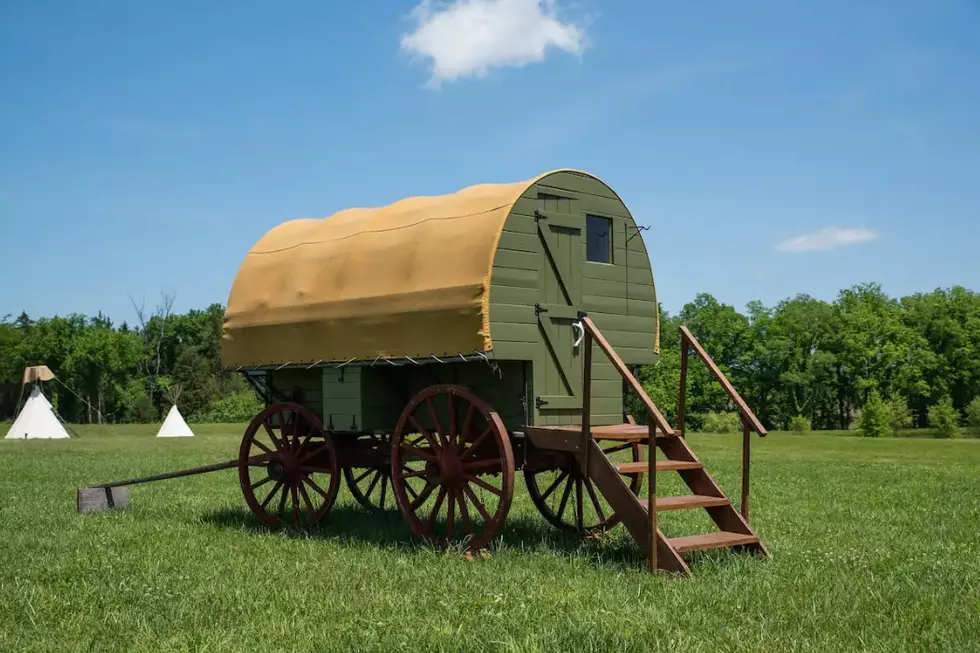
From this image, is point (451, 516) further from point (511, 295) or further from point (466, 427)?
point (511, 295)

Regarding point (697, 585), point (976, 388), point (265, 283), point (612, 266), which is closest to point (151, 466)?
point (265, 283)

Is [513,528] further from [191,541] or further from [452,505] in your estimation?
[191,541]

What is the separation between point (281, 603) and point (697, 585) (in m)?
3.30

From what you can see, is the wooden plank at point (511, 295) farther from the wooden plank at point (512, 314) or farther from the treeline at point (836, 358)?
the treeline at point (836, 358)

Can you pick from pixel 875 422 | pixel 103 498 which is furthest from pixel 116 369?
pixel 103 498

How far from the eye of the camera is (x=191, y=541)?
10656 millimetres

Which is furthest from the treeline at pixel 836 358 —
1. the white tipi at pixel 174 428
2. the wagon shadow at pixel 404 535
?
the wagon shadow at pixel 404 535

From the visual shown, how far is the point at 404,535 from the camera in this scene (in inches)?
440

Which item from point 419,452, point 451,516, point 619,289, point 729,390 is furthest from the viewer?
point 619,289

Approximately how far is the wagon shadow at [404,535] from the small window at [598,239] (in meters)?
3.16

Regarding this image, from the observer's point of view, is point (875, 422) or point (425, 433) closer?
point (425, 433)

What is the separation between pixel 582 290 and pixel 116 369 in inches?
3123

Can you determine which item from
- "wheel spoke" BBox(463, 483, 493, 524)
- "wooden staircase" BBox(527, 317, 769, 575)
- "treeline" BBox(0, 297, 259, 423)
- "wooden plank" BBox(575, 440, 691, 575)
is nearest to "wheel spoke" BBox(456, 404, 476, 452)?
"wheel spoke" BBox(463, 483, 493, 524)

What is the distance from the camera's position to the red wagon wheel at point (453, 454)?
9.46 meters
